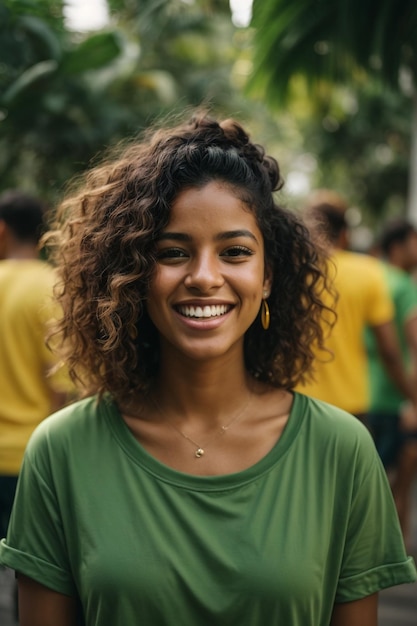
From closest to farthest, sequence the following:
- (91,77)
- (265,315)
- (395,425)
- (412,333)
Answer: (265,315)
(412,333)
(91,77)
(395,425)

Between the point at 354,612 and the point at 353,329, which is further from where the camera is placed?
the point at 353,329

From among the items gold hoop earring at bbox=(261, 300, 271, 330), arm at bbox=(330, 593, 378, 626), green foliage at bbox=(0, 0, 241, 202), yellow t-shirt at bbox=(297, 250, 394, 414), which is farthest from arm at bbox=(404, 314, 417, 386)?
Result: arm at bbox=(330, 593, 378, 626)

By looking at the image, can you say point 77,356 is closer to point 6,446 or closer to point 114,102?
point 6,446

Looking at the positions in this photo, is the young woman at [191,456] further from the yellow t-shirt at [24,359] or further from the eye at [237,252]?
the yellow t-shirt at [24,359]

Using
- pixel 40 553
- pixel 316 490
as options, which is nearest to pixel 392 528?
pixel 316 490

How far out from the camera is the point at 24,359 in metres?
4.20

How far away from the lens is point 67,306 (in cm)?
242

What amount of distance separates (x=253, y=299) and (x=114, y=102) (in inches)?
165

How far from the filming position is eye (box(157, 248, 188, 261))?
84.0 inches

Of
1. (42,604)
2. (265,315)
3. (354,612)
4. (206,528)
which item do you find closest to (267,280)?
(265,315)

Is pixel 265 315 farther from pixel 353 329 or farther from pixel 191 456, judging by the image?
pixel 353 329

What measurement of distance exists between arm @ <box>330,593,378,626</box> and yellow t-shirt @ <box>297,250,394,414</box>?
2.40 m

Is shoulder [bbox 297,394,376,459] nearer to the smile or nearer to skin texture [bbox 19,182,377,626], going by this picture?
skin texture [bbox 19,182,377,626]

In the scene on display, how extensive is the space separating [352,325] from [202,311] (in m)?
2.65
